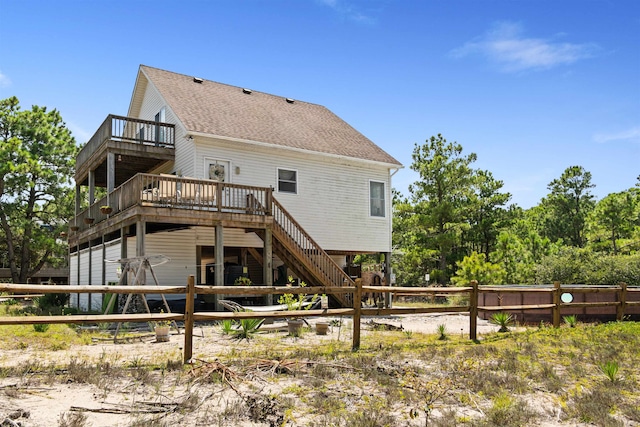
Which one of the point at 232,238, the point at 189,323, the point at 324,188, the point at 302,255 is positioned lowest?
the point at 189,323

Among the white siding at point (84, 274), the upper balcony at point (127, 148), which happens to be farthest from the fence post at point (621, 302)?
the white siding at point (84, 274)

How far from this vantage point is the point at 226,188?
57.1 feet

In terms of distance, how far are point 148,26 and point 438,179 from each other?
24787 millimetres

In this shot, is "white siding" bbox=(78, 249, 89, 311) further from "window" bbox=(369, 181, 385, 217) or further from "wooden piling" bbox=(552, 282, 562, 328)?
"wooden piling" bbox=(552, 282, 562, 328)

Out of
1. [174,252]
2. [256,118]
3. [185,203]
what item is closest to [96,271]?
[174,252]

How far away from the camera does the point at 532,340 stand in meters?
10.9

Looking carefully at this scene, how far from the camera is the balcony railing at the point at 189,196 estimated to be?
1546 centimetres

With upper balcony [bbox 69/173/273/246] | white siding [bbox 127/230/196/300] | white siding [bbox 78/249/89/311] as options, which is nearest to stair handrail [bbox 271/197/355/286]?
upper balcony [bbox 69/173/273/246]

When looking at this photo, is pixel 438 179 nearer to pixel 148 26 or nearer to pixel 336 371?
pixel 148 26

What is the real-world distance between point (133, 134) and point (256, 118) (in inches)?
195

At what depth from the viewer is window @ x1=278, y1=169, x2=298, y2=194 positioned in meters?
20.4

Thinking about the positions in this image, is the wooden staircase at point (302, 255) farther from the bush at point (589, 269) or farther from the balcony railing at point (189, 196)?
the bush at point (589, 269)

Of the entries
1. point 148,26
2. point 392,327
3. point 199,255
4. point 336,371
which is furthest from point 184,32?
point 336,371

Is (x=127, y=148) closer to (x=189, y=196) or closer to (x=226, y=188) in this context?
(x=226, y=188)
